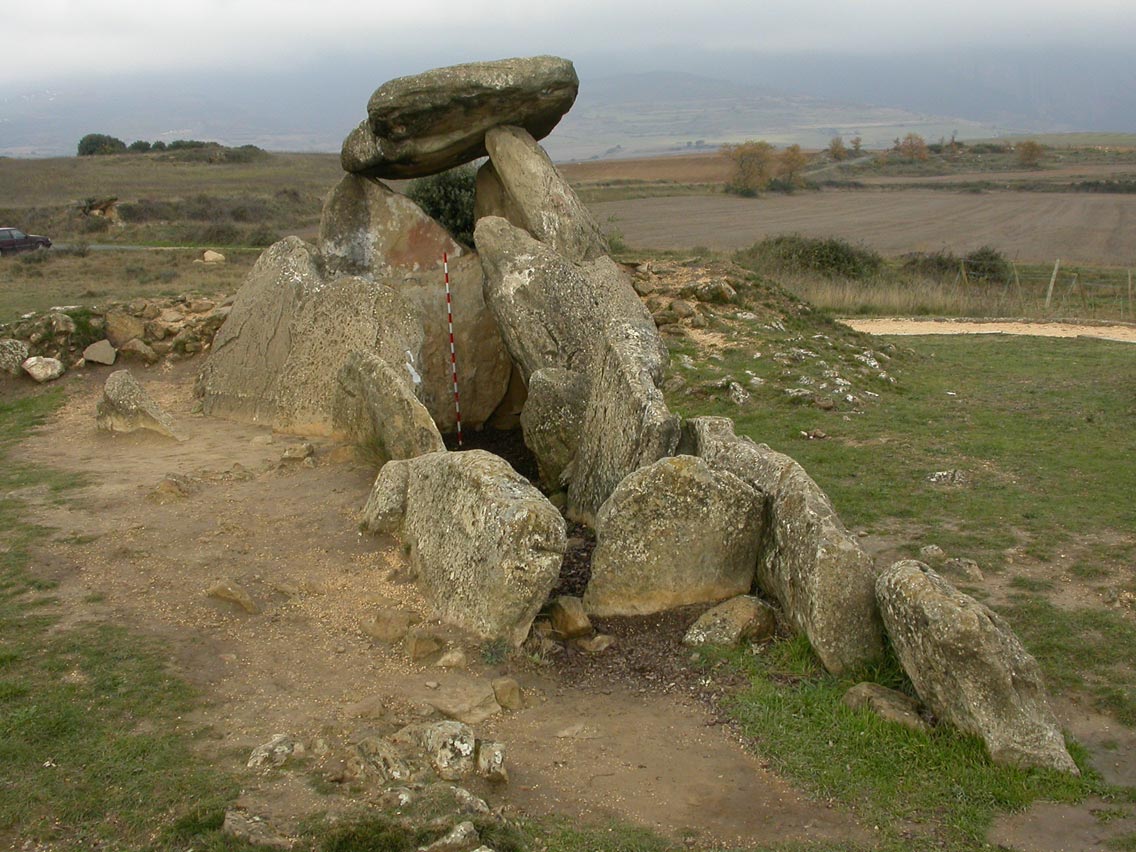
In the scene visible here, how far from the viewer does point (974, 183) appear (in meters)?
82.4

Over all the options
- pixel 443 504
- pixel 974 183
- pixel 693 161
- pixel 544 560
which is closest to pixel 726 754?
pixel 544 560

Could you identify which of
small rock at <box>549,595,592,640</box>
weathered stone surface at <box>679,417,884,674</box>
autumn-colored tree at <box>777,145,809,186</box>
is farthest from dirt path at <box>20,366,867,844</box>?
autumn-colored tree at <box>777,145,809,186</box>

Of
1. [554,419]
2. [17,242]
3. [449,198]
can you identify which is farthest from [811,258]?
[17,242]

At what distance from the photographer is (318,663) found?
7113 mm

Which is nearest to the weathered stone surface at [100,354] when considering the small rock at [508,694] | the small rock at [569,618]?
the small rock at [569,618]

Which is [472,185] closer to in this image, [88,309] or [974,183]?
[88,309]

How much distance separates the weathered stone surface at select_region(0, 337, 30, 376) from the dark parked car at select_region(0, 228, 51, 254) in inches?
886

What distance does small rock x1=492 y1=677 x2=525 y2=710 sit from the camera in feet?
22.0

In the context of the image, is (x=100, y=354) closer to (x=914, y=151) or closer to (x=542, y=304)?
(x=542, y=304)

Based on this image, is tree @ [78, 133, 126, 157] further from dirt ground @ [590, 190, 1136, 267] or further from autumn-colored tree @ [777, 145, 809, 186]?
autumn-colored tree @ [777, 145, 809, 186]

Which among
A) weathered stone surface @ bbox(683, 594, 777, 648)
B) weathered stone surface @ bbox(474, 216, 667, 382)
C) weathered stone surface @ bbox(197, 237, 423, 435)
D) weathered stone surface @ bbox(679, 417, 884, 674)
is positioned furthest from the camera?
weathered stone surface @ bbox(197, 237, 423, 435)

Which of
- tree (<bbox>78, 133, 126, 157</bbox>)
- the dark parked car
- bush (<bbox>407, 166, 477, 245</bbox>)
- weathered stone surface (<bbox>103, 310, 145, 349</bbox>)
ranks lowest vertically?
the dark parked car

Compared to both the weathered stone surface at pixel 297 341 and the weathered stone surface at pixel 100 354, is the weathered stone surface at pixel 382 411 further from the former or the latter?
the weathered stone surface at pixel 100 354

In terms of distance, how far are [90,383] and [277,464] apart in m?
5.33
